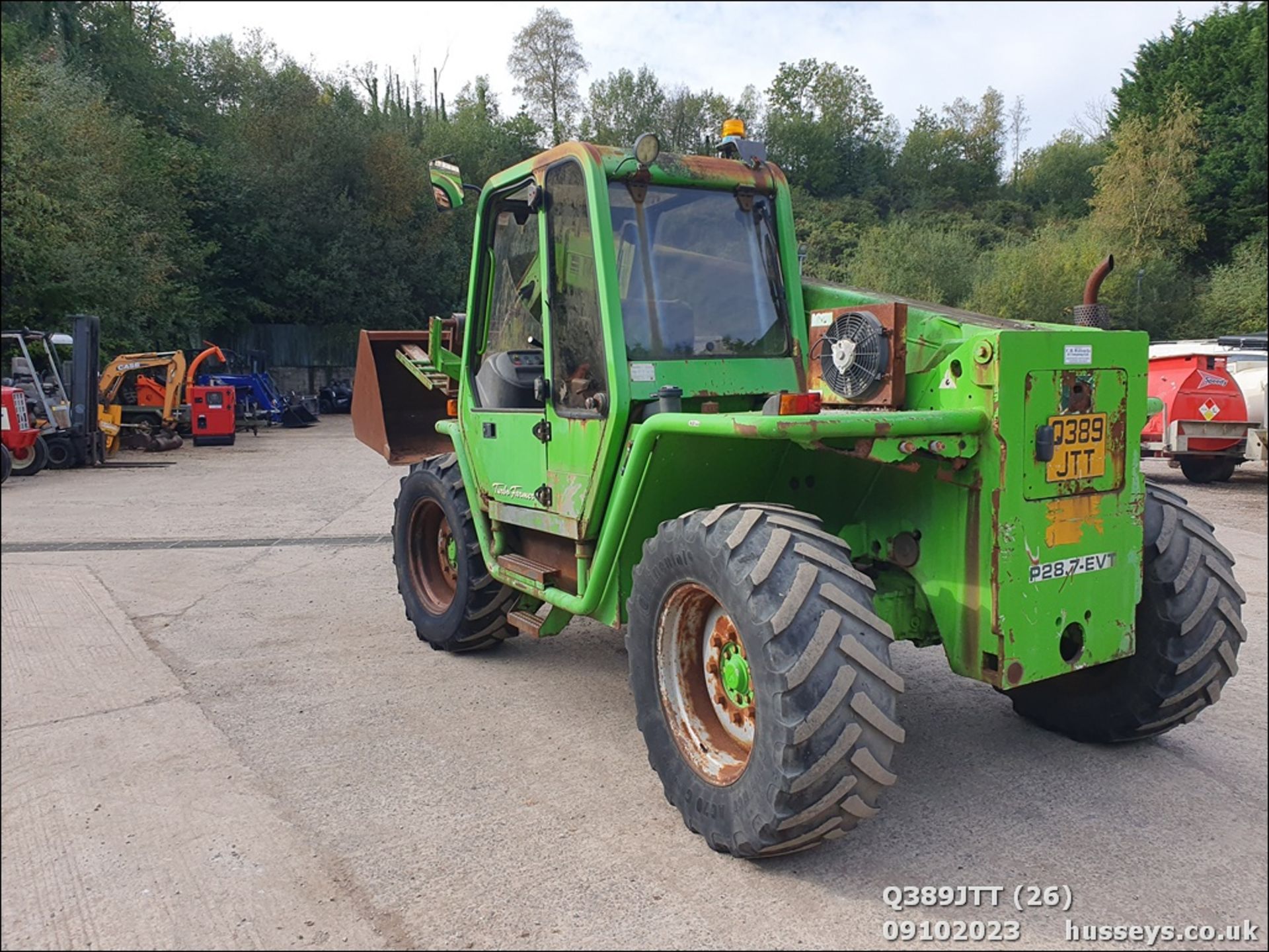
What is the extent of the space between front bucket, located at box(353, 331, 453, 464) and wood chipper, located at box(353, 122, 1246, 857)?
1695 millimetres

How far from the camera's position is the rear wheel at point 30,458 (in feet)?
47.6

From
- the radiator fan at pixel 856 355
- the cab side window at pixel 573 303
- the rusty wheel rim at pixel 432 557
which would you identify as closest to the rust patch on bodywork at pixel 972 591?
the radiator fan at pixel 856 355

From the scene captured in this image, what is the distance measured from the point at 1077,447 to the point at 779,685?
137 cm

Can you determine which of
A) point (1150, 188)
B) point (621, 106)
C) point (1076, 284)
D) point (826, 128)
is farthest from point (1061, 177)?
point (621, 106)

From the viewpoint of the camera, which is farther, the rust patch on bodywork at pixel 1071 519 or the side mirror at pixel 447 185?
the side mirror at pixel 447 185

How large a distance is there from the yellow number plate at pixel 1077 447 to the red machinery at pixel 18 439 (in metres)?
14.1

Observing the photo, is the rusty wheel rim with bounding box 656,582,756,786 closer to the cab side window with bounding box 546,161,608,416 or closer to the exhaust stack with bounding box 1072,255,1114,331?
the cab side window with bounding box 546,161,608,416

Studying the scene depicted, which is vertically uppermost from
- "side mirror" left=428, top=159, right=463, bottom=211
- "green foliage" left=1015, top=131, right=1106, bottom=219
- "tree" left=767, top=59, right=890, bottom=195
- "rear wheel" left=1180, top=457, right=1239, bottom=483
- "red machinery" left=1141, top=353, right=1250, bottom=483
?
"tree" left=767, top=59, right=890, bottom=195

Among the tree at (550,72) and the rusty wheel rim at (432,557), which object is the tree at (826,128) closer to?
the tree at (550,72)

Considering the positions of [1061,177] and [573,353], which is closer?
[573,353]

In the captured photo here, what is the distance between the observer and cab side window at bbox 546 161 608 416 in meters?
4.07

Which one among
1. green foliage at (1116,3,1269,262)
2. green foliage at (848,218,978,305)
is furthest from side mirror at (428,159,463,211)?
green foliage at (848,218,978,305)

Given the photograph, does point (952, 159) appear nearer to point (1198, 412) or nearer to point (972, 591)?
point (1198, 412)

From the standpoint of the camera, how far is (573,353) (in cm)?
424
